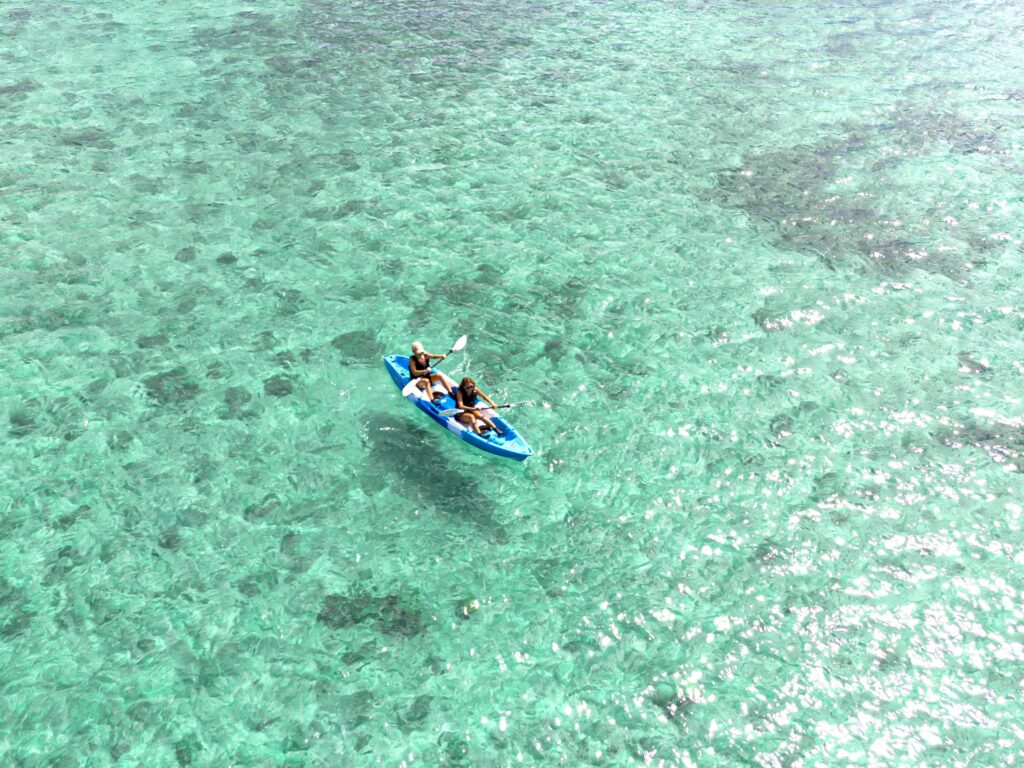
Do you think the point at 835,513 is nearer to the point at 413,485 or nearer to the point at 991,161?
the point at 413,485

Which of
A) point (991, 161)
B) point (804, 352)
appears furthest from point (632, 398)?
point (991, 161)

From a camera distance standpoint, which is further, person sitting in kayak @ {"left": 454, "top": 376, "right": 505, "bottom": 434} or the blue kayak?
person sitting in kayak @ {"left": 454, "top": 376, "right": 505, "bottom": 434}

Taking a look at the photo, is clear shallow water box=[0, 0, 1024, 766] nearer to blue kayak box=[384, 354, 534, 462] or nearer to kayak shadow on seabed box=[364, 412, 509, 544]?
kayak shadow on seabed box=[364, 412, 509, 544]

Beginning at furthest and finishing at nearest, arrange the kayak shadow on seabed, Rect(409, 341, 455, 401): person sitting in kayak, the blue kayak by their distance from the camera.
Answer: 1. Rect(409, 341, 455, 401): person sitting in kayak
2. the blue kayak
3. the kayak shadow on seabed

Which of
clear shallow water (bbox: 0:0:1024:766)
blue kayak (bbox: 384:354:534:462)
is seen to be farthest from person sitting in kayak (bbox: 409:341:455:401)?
clear shallow water (bbox: 0:0:1024:766)

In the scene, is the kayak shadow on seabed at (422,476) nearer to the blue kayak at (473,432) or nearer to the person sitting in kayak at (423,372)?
the blue kayak at (473,432)
